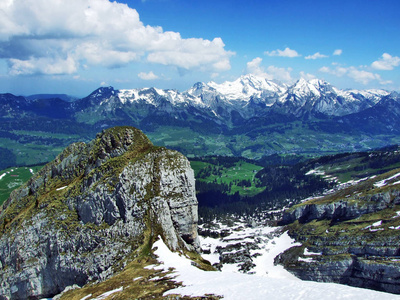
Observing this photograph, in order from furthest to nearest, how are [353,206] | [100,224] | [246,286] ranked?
1. [353,206]
2. [100,224]
3. [246,286]

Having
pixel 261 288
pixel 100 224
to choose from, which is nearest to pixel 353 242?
pixel 100 224

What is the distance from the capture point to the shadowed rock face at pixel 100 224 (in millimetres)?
79438

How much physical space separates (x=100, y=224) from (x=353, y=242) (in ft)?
359

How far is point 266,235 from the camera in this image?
190 m

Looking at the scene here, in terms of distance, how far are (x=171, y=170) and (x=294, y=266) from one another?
83.0 metres

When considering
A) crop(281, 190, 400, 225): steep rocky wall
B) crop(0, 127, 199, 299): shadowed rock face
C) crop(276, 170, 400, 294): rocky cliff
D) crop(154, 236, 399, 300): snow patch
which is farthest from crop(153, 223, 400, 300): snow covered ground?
crop(281, 190, 400, 225): steep rocky wall

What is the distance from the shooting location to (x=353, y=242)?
136m

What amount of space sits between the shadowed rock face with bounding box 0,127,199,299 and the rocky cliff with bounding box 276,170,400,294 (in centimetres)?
6853

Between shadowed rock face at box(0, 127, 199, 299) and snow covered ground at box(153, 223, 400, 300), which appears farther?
shadowed rock face at box(0, 127, 199, 299)

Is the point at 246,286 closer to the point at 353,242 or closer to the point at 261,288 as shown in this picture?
the point at 261,288

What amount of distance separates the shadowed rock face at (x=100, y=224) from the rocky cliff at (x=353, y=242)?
68530 mm

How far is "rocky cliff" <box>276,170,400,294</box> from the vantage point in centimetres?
11800

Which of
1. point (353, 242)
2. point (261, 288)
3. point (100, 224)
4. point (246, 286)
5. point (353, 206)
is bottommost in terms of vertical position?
point (353, 242)

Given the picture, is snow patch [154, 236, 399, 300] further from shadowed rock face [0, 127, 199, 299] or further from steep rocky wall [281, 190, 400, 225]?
steep rocky wall [281, 190, 400, 225]
